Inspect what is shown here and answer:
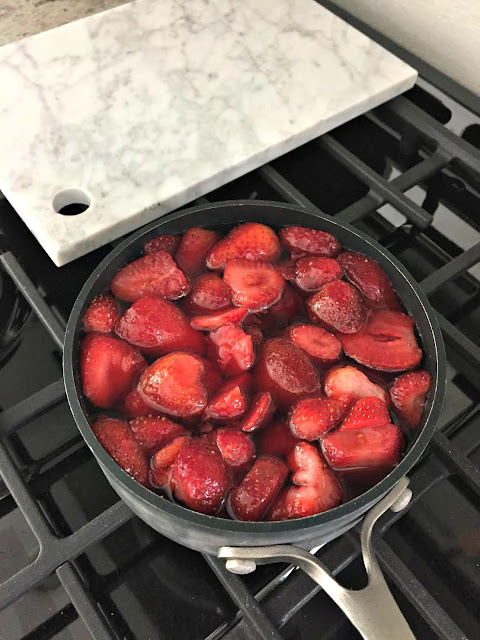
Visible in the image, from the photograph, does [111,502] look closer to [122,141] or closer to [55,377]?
[55,377]

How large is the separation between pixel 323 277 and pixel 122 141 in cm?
37

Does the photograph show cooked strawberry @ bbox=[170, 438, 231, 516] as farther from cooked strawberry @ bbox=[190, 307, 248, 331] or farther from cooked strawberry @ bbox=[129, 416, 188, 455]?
cooked strawberry @ bbox=[190, 307, 248, 331]

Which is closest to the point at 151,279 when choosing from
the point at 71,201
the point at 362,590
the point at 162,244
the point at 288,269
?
the point at 162,244

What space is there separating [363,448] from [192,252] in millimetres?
273

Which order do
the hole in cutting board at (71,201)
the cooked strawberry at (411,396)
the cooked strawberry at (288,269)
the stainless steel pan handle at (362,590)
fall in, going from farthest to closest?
the hole in cutting board at (71,201), the cooked strawberry at (288,269), the cooked strawberry at (411,396), the stainless steel pan handle at (362,590)

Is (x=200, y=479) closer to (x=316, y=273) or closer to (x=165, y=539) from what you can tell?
(x=165, y=539)

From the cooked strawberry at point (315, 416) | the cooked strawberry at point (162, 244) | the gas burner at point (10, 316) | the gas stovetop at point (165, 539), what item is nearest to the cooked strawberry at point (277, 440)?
the cooked strawberry at point (315, 416)

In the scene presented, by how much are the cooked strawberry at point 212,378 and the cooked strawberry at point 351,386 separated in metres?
0.10

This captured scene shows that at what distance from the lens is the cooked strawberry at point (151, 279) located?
63cm

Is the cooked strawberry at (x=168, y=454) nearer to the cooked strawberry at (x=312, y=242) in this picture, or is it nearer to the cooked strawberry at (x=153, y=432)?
the cooked strawberry at (x=153, y=432)

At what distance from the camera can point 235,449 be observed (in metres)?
0.53

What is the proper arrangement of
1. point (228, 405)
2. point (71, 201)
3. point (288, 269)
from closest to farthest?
1. point (228, 405)
2. point (288, 269)
3. point (71, 201)

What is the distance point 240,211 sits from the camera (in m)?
0.67

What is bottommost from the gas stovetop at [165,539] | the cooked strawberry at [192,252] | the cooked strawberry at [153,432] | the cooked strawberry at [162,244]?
the gas stovetop at [165,539]
